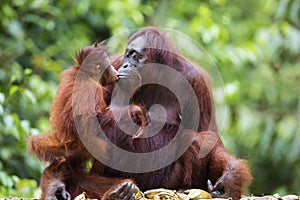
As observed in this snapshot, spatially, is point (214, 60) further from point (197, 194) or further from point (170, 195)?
point (170, 195)

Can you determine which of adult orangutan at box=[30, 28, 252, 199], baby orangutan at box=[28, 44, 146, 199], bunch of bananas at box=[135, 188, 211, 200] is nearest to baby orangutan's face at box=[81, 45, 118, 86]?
baby orangutan at box=[28, 44, 146, 199]

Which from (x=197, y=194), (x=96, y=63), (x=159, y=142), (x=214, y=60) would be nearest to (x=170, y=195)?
(x=197, y=194)

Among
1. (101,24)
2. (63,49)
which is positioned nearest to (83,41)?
(63,49)

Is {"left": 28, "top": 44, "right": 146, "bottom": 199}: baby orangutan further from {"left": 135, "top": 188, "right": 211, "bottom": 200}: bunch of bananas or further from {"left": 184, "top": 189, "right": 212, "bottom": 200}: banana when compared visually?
{"left": 184, "top": 189, "right": 212, "bottom": 200}: banana

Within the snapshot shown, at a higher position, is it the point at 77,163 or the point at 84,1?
A: the point at 84,1

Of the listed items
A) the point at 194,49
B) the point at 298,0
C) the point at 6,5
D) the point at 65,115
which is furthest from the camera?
the point at 298,0

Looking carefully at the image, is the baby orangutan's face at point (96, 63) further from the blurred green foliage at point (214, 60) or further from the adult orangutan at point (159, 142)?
the blurred green foliage at point (214, 60)

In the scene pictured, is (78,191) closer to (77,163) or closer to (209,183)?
(77,163)

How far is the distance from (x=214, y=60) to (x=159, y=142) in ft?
9.00

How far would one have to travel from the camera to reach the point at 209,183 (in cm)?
394

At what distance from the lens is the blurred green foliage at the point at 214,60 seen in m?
6.21

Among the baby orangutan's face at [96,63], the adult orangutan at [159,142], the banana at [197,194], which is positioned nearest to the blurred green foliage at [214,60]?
the adult orangutan at [159,142]

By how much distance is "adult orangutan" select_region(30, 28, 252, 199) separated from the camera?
3766 millimetres

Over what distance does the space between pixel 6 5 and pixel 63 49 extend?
914 mm
